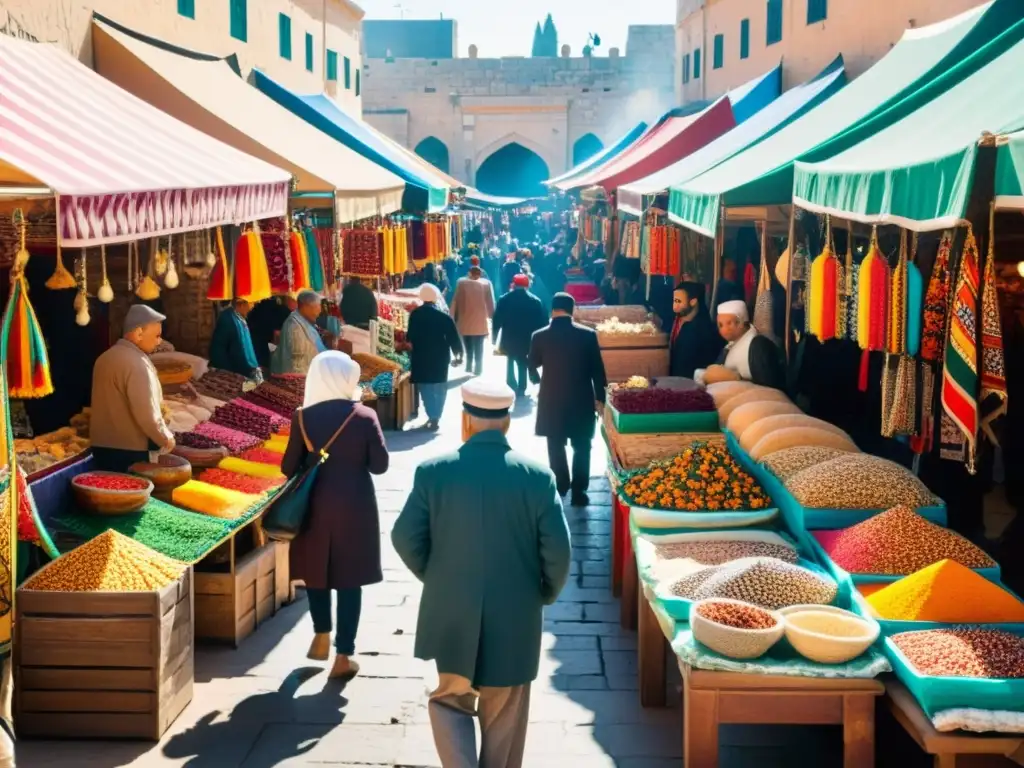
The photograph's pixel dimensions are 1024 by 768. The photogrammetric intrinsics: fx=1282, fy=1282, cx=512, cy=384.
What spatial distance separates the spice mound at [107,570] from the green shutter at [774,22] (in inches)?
568

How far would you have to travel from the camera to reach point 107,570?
201 inches

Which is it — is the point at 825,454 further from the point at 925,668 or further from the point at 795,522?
the point at 925,668

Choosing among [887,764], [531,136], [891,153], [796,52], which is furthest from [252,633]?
[531,136]

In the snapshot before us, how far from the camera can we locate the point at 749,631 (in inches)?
162

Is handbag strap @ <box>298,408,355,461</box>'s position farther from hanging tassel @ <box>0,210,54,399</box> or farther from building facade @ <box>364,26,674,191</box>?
building facade @ <box>364,26,674,191</box>

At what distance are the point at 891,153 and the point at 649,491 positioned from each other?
6.05ft

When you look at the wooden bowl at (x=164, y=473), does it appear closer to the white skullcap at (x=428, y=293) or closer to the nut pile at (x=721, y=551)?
the nut pile at (x=721, y=551)

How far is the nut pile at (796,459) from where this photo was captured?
581cm

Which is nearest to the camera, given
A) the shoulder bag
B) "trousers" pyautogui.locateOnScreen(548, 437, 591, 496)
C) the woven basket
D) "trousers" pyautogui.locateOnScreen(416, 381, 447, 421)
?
the shoulder bag

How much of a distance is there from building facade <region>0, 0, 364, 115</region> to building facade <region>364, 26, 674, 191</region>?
11373 millimetres

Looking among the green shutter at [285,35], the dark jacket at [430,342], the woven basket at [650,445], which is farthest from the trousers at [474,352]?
the woven basket at [650,445]

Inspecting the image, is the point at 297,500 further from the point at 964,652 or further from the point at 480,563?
the point at 964,652

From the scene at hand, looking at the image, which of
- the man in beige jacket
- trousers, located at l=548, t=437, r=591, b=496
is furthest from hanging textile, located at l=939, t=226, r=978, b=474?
the man in beige jacket

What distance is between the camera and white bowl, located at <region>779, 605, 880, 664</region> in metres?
4.10
